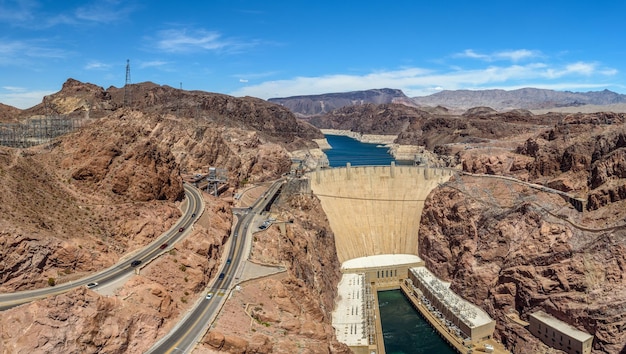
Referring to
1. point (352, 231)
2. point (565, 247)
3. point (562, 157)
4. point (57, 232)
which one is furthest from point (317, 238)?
point (562, 157)

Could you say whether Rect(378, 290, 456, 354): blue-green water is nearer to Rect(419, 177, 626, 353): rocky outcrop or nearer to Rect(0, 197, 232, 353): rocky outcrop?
Rect(419, 177, 626, 353): rocky outcrop

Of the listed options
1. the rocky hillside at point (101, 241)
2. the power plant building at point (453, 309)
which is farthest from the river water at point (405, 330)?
the rocky hillside at point (101, 241)

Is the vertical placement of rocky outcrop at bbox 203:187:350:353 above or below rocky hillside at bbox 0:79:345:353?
below

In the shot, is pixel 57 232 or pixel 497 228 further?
pixel 497 228

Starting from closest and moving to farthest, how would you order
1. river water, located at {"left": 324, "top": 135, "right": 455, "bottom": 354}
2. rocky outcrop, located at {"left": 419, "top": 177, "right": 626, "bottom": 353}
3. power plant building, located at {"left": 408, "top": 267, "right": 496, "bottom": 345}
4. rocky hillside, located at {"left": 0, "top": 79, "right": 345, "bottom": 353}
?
rocky hillside, located at {"left": 0, "top": 79, "right": 345, "bottom": 353}
rocky outcrop, located at {"left": 419, "top": 177, "right": 626, "bottom": 353}
river water, located at {"left": 324, "top": 135, "right": 455, "bottom": 354}
power plant building, located at {"left": 408, "top": 267, "right": 496, "bottom": 345}

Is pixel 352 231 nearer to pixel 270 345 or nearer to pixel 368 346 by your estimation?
pixel 368 346

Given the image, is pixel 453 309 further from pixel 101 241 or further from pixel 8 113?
pixel 8 113

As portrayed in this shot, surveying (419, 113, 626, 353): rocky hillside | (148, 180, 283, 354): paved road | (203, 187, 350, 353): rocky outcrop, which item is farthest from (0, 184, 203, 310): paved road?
(419, 113, 626, 353): rocky hillside
